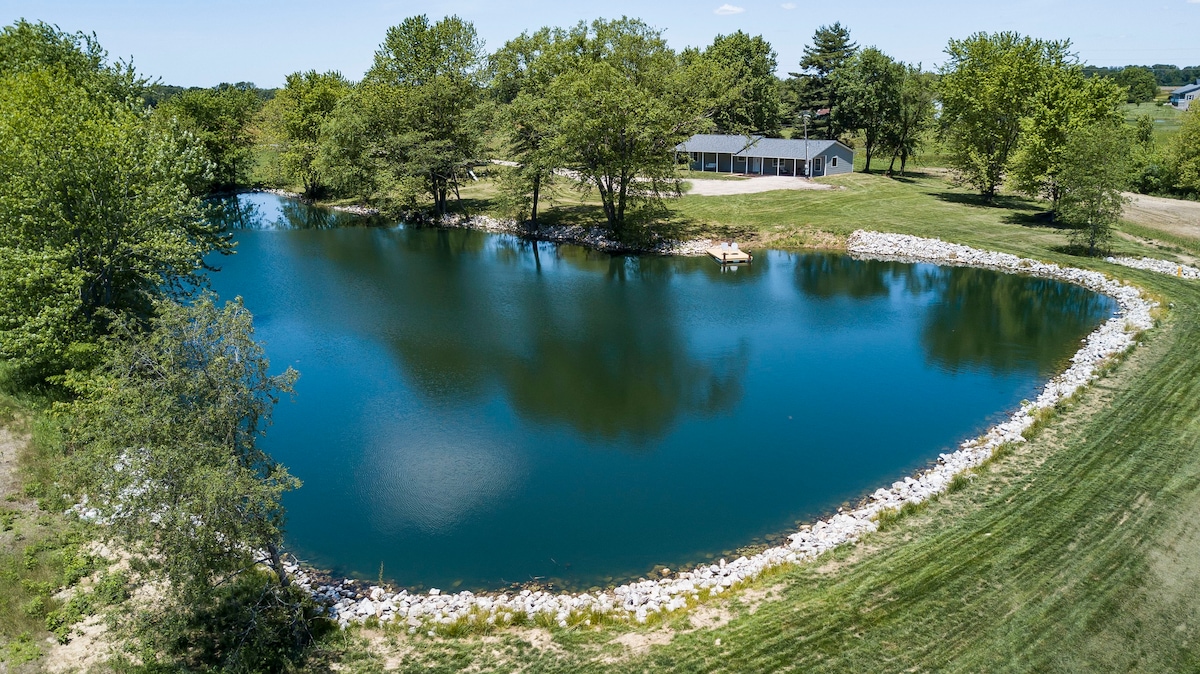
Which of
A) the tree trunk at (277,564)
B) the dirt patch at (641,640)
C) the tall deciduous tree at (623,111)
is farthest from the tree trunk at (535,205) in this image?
the dirt patch at (641,640)

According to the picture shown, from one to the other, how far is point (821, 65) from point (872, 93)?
58.0ft

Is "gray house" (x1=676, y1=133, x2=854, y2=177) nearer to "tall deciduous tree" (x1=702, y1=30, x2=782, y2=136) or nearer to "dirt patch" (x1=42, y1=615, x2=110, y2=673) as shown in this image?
"tall deciduous tree" (x1=702, y1=30, x2=782, y2=136)

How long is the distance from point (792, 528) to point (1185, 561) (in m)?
8.08

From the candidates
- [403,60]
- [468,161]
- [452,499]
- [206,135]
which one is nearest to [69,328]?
[452,499]

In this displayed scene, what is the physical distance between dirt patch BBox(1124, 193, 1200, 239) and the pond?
1447cm

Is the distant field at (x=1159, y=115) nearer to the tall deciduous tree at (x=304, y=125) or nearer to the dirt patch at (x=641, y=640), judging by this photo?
the tall deciduous tree at (x=304, y=125)

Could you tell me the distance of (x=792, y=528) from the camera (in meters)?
18.6

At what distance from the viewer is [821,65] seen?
274 ft

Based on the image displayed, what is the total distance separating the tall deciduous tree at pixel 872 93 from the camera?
67.5 meters

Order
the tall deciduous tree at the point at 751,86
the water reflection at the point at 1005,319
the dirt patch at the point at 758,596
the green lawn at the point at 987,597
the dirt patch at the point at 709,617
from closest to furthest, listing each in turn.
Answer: the green lawn at the point at 987,597, the dirt patch at the point at 709,617, the dirt patch at the point at 758,596, the water reflection at the point at 1005,319, the tall deciduous tree at the point at 751,86

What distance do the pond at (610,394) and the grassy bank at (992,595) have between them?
8.12ft

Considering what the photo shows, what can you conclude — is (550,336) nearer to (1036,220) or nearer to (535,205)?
(535,205)

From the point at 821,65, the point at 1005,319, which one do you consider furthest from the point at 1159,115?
the point at 1005,319

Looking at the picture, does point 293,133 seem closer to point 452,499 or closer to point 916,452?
point 452,499
